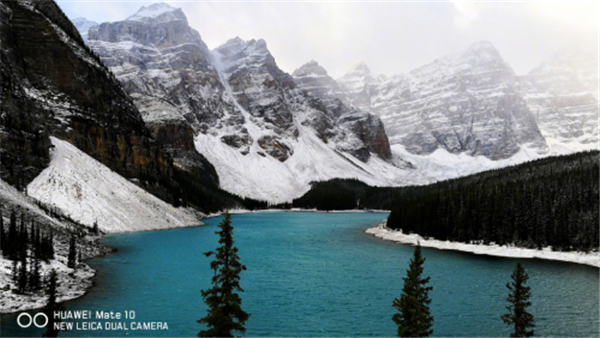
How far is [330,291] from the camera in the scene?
1538 inches

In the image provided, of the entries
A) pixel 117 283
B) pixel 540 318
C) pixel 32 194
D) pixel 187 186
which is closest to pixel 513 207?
pixel 540 318

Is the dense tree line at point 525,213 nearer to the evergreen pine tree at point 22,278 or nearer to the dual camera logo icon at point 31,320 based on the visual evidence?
the dual camera logo icon at point 31,320

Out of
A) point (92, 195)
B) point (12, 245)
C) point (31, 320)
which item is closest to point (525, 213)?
point (31, 320)

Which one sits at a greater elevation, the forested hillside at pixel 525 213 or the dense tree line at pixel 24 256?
the forested hillside at pixel 525 213

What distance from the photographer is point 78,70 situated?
357 ft

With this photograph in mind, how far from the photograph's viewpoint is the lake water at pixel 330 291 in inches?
1129

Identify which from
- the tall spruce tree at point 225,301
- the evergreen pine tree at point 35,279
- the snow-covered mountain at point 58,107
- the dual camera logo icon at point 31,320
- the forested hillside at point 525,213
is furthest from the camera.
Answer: the snow-covered mountain at point 58,107

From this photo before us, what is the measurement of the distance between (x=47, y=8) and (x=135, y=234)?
3506 inches

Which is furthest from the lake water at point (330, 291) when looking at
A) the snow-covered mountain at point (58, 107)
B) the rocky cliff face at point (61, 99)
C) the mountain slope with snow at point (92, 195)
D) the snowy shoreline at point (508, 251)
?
the rocky cliff face at point (61, 99)

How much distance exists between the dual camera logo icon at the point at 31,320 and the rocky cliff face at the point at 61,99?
198ft

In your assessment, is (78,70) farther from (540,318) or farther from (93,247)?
(540,318)

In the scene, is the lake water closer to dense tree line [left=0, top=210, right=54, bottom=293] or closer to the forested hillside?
dense tree line [left=0, top=210, right=54, bottom=293]

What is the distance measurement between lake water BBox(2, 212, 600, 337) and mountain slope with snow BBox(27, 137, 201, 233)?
1234cm

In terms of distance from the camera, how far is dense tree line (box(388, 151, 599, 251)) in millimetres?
66000
